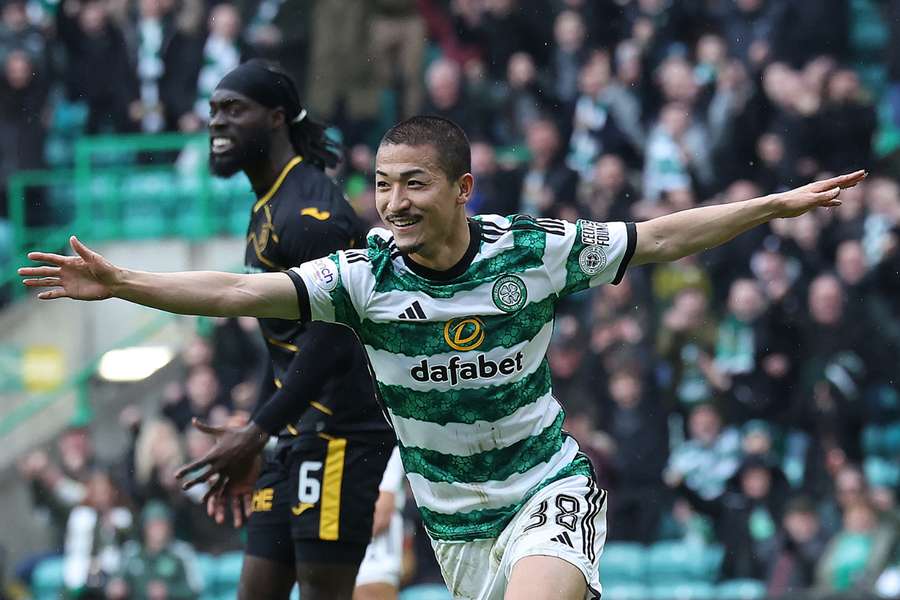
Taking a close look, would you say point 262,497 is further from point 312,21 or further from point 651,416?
point 312,21

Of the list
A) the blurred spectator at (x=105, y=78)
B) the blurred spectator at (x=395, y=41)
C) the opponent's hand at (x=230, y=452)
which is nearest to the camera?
the opponent's hand at (x=230, y=452)

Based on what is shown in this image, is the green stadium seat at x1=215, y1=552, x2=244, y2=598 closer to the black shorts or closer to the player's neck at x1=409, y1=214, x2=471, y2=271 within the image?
the black shorts

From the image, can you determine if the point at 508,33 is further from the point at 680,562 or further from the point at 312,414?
the point at 312,414

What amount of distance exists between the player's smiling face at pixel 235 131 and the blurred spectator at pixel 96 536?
6947mm

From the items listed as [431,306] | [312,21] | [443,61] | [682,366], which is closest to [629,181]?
[682,366]

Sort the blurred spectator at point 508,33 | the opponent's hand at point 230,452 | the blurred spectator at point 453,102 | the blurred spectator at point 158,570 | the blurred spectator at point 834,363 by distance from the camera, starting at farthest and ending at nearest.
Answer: the blurred spectator at point 508,33
the blurred spectator at point 453,102
the blurred spectator at point 158,570
the blurred spectator at point 834,363
the opponent's hand at point 230,452

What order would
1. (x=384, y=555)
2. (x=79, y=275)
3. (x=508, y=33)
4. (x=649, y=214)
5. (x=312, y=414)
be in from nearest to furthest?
(x=79, y=275), (x=312, y=414), (x=384, y=555), (x=649, y=214), (x=508, y=33)

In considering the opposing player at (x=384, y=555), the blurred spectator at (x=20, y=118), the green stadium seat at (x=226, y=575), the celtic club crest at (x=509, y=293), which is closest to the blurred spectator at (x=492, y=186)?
the green stadium seat at (x=226, y=575)

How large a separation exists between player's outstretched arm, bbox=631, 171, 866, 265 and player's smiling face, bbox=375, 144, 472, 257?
0.75 meters

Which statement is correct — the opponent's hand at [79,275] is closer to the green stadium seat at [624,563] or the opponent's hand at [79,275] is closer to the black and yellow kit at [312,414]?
the black and yellow kit at [312,414]

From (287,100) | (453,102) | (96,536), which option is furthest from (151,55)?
(287,100)

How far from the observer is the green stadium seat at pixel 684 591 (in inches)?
491

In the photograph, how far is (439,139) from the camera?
5.95 meters

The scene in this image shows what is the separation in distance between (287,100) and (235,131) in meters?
0.29
